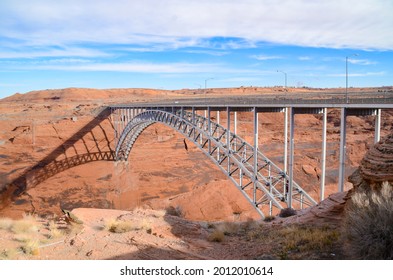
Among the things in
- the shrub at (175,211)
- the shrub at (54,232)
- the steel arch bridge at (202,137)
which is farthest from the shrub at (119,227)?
the shrub at (175,211)

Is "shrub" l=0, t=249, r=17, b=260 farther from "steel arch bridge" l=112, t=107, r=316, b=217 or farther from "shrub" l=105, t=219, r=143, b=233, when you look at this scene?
"steel arch bridge" l=112, t=107, r=316, b=217

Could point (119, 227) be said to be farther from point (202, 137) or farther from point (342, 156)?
point (202, 137)

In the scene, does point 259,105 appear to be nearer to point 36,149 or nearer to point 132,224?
point 132,224

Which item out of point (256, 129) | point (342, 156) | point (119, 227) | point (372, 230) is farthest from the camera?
point (256, 129)

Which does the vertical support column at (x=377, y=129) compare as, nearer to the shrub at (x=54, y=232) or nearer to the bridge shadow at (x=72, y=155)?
the shrub at (x=54, y=232)

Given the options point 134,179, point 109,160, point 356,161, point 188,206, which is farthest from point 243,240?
point 356,161

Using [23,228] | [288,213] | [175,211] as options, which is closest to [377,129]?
[288,213]
